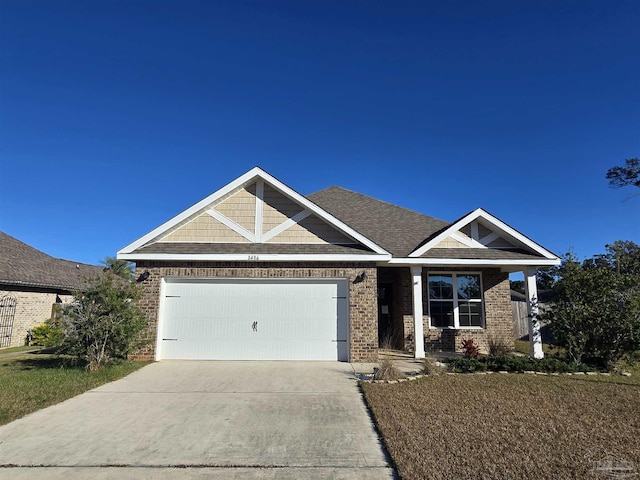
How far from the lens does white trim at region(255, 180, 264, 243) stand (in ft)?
36.8

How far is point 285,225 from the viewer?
11.3m

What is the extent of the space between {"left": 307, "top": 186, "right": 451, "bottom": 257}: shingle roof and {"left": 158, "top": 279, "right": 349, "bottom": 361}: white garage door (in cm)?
268

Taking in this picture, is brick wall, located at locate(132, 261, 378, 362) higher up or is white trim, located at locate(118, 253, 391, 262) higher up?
white trim, located at locate(118, 253, 391, 262)

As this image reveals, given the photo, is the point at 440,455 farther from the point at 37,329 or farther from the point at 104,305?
the point at 37,329

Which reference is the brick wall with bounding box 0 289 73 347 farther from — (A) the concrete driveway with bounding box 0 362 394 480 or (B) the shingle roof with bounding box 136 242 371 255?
(A) the concrete driveway with bounding box 0 362 394 480

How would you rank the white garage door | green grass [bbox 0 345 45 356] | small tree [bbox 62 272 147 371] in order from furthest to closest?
green grass [bbox 0 345 45 356] → the white garage door → small tree [bbox 62 272 147 371]

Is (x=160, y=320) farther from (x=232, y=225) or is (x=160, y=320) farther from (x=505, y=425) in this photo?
(x=505, y=425)

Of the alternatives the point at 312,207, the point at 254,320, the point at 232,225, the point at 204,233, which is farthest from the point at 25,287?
the point at 312,207

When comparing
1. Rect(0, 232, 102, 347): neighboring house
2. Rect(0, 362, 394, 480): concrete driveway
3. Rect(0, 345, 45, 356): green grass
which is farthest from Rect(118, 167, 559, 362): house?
Rect(0, 345, 45, 356): green grass

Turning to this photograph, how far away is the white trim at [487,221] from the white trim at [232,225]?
4.84 meters

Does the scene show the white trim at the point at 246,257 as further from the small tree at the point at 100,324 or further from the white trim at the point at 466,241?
the white trim at the point at 466,241

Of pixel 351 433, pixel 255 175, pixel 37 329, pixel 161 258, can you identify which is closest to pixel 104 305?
pixel 161 258

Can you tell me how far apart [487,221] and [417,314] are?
12.5 ft

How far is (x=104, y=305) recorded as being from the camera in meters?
9.29
